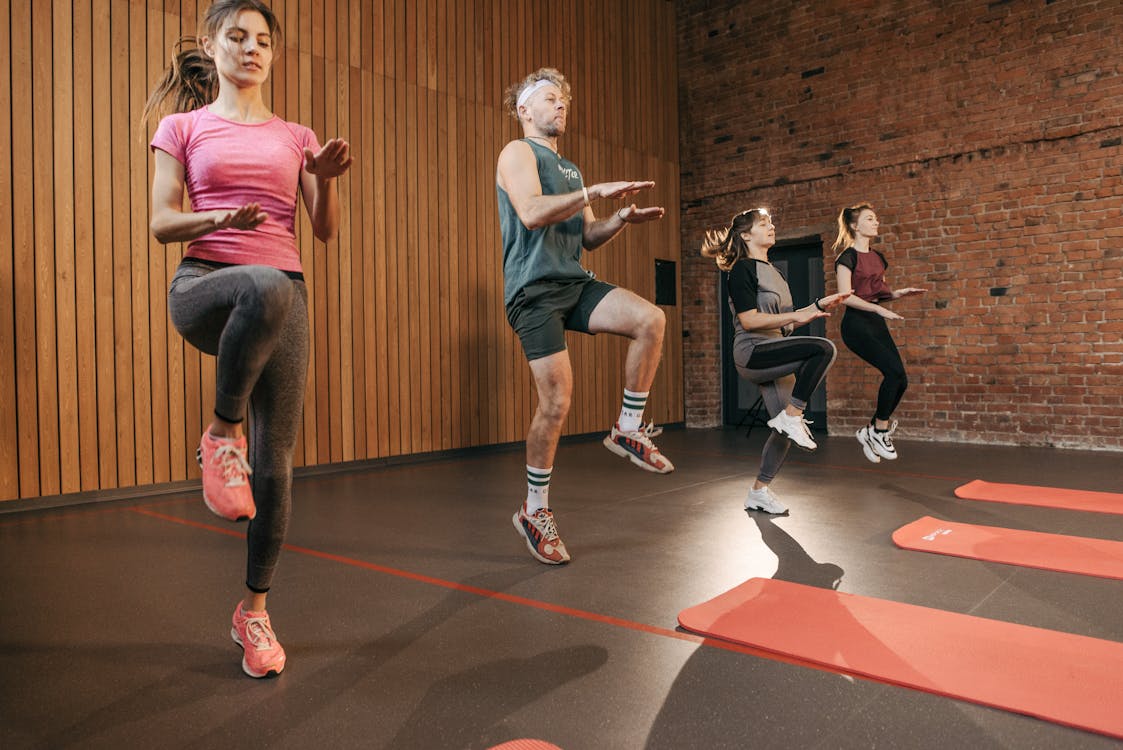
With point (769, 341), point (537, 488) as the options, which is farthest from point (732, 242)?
point (537, 488)

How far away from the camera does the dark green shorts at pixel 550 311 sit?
2.67 m

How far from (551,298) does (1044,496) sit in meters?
2.98

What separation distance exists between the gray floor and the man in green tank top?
1.35 ft

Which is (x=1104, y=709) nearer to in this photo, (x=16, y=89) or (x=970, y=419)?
(x=16, y=89)

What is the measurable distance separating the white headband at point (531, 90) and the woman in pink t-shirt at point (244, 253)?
1.12m

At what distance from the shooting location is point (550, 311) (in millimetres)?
2682

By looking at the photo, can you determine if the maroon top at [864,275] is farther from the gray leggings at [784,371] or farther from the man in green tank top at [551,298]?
the man in green tank top at [551,298]

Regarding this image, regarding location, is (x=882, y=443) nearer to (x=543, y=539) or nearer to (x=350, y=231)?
(x=543, y=539)

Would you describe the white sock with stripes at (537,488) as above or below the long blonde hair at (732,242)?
below

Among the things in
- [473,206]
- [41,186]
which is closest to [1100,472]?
[473,206]

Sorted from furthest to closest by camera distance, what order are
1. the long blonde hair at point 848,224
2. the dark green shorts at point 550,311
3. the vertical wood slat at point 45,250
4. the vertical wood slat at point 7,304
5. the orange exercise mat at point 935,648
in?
1. the long blonde hair at point 848,224
2. the vertical wood slat at point 45,250
3. the vertical wood slat at point 7,304
4. the dark green shorts at point 550,311
5. the orange exercise mat at point 935,648

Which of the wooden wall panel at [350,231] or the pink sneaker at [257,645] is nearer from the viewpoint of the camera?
the pink sneaker at [257,645]

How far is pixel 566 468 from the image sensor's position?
5.47 m

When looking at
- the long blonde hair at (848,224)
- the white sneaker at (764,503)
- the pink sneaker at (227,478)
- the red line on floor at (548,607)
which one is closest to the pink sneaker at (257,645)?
the pink sneaker at (227,478)
